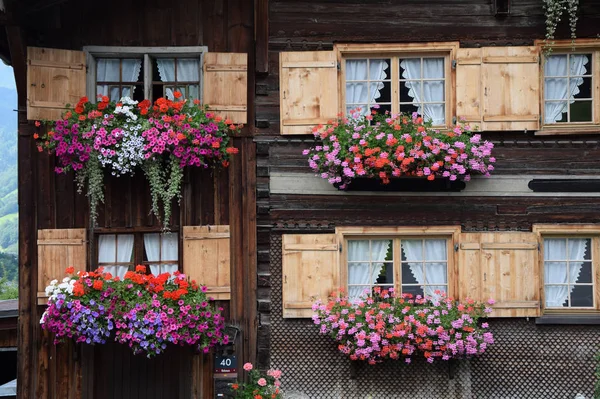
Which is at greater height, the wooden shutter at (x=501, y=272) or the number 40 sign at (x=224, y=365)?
the wooden shutter at (x=501, y=272)

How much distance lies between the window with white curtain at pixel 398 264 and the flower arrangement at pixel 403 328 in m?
0.37

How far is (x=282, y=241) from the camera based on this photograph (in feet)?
32.2

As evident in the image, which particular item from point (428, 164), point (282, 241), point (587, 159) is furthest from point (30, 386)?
point (587, 159)

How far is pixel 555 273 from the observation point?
9.96 metres

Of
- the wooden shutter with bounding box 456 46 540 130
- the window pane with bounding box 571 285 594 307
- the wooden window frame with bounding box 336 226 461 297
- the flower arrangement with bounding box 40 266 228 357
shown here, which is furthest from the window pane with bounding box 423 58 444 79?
the flower arrangement with bounding box 40 266 228 357

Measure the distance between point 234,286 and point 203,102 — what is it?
2.44 m

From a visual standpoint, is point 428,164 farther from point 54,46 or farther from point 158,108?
point 54,46

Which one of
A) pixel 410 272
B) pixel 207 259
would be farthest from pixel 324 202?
pixel 207 259

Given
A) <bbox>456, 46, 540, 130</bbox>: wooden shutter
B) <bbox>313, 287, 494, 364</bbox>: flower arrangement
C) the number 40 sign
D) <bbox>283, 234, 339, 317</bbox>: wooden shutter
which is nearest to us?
<bbox>313, 287, 494, 364</bbox>: flower arrangement

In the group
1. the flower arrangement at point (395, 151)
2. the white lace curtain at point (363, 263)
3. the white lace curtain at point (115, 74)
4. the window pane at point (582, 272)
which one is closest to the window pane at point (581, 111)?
the flower arrangement at point (395, 151)

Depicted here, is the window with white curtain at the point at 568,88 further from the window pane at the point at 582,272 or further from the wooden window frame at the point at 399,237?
the wooden window frame at the point at 399,237

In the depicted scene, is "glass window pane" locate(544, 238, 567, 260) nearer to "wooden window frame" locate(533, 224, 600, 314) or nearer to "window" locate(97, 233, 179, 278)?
"wooden window frame" locate(533, 224, 600, 314)

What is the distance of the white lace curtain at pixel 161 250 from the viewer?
9.98 metres

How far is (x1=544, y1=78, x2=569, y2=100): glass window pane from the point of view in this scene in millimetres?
10078
